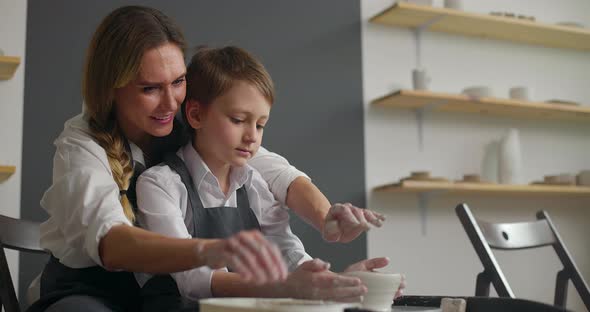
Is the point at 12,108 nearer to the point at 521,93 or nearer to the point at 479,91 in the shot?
the point at 479,91

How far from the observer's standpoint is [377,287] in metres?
1.12

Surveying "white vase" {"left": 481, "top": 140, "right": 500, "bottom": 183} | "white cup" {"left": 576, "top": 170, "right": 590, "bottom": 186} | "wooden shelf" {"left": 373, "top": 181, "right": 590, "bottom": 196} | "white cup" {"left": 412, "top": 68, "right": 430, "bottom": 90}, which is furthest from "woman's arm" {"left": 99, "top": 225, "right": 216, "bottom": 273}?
"white cup" {"left": 576, "top": 170, "right": 590, "bottom": 186}

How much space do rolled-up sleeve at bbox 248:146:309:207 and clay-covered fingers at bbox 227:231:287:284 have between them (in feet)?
2.91

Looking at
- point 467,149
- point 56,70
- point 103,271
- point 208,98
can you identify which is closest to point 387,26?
point 467,149

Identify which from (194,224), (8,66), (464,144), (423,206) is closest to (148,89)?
(194,224)

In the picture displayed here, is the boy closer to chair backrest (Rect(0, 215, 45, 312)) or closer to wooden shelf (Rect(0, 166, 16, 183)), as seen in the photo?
chair backrest (Rect(0, 215, 45, 312))

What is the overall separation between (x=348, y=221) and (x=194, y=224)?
0.35 m

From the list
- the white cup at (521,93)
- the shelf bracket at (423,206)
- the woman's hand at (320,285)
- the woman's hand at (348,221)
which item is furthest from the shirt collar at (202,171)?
the white cup at (521,93)

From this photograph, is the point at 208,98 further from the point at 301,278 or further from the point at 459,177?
the point at 459,177

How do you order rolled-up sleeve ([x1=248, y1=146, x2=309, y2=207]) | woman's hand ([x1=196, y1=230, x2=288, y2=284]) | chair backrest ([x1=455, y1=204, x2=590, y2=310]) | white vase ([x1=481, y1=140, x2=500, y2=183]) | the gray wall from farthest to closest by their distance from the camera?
white vase ([x1=481, y1=140, x2=500, y2=183]) → the gray wall → chair backrest ([x1=455, y1=204, x2=590, y2=310]) → rolled-up sleeve ([x1=248, y1=146, x2=309, y2=207]) → woman's hand ([x1=196, y1=230, x2=288, y2=284])

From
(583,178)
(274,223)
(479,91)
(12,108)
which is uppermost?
(479,91)

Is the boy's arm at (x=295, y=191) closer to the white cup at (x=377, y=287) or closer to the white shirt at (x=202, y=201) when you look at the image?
the white shirt at (x=202, y=201)

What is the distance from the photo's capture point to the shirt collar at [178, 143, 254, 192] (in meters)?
1.57

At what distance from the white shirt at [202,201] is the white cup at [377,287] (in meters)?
0.35
